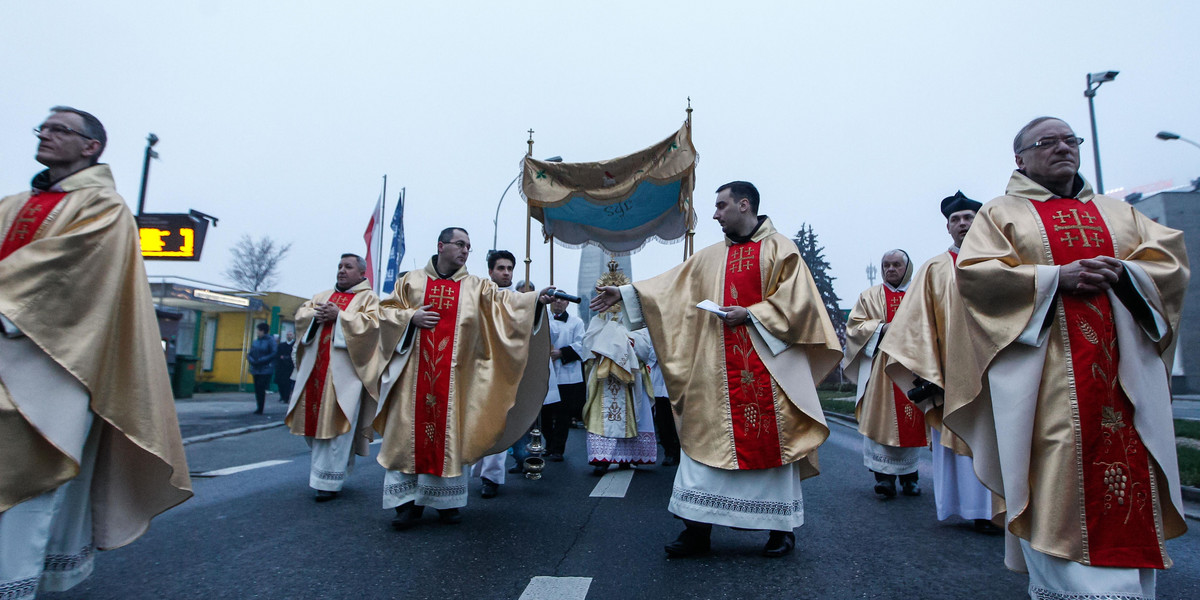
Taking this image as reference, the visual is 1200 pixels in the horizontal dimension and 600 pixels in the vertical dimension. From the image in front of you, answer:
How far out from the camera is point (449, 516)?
15.8 feet

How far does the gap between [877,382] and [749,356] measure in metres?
2.59

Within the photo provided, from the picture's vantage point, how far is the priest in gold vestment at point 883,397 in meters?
5.80

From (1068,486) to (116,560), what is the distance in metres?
4.48

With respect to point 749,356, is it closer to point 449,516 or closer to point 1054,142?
point 1054,142

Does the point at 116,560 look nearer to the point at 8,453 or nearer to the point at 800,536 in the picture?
the point at 8,453

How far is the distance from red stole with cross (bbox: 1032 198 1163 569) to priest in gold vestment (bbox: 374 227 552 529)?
3102 millimetres

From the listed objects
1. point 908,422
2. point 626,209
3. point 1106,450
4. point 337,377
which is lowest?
point 908,422

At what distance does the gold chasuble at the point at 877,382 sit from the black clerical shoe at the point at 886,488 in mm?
329

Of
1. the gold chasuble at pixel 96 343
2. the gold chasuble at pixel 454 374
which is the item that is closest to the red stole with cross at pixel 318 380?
the gold chasuble at pixel 454 374

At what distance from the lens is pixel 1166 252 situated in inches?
102

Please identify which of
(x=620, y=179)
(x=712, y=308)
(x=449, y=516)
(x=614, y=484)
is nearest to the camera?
(x=712, y=308)

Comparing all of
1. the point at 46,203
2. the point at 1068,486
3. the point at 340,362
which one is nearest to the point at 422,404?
the point at 340,362

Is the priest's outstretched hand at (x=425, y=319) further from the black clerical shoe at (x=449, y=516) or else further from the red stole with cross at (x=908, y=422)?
the red stole with cross at (x=908, y=422)

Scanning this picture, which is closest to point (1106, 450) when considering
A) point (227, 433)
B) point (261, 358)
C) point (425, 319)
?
point (425, 319)
